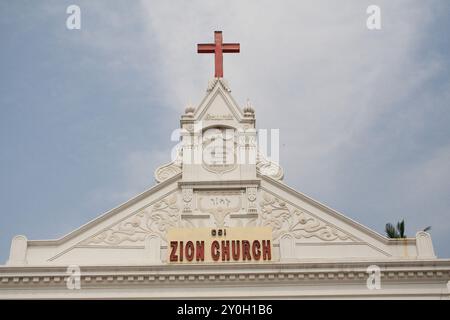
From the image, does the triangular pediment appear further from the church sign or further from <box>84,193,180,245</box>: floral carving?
the church sign

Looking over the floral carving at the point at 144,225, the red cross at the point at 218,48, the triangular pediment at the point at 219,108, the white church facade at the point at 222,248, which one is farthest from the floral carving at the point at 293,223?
the red cross at the point at 218,48

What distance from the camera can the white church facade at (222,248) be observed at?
21453mm

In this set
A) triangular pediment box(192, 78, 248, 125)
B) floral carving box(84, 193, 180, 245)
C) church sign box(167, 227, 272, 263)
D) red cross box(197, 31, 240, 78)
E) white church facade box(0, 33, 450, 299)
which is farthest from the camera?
red cross box(197, 31, 240, 78)

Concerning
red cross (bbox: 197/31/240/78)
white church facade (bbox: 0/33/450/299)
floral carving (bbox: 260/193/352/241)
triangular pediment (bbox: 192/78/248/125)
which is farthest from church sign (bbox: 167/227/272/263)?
red cross (bbox: 197/31/240/78)

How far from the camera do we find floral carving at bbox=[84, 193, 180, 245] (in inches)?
895

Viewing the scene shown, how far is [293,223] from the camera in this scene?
23.1 meters

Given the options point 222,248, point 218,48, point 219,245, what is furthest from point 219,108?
point 222,248

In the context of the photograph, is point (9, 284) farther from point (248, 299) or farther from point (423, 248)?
point (423, 248)

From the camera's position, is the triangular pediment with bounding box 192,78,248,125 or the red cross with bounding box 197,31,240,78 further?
the red cross with bounding box 197,31,240,78

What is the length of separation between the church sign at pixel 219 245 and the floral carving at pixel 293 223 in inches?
23.8

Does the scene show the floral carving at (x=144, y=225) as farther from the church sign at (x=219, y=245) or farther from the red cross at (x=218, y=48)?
the red cross at (x=218, y=48)

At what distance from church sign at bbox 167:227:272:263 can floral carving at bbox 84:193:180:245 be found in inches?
26.1

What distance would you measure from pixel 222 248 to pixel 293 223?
2963mm
